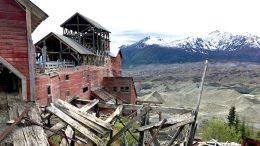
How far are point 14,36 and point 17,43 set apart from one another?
0.31m

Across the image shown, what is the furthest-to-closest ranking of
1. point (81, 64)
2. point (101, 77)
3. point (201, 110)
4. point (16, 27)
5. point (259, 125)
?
1. point (201, 110)
2. point (259, 125)
3. point (101, 77)
4. point (81, 64)
5. point (16, 27)

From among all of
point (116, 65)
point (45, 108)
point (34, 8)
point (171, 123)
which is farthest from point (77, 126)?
point (116, 65)

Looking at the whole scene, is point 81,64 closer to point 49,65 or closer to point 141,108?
point 49,65

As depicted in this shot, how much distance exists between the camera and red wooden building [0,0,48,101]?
557 inches

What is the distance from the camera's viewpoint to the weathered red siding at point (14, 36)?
14227mm

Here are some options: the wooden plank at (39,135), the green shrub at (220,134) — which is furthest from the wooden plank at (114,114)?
the green shrub at (220,134)

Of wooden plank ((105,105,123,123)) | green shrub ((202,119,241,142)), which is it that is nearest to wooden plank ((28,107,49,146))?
wooden plank ((105,105,123,123))

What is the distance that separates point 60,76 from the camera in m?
32.5

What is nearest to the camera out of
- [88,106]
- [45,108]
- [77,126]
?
[77,126]

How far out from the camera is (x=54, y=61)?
4028cm

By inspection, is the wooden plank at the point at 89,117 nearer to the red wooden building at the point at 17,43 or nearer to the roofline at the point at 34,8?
the red wooden building at the point at 17,43

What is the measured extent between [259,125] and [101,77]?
3039cm

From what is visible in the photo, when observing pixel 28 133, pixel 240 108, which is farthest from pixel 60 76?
pixel 240 108

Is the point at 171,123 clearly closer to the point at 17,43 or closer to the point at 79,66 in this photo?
the point at 17,43
